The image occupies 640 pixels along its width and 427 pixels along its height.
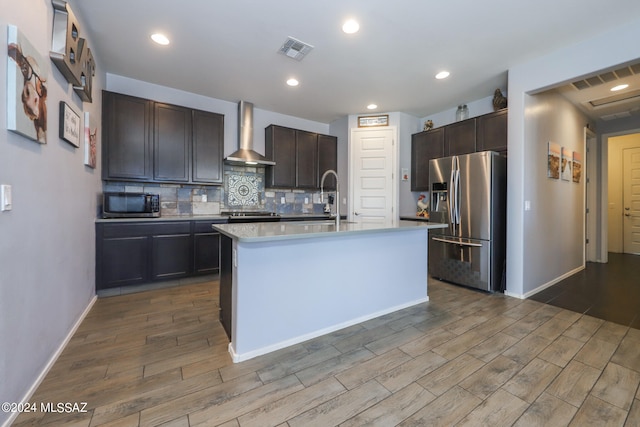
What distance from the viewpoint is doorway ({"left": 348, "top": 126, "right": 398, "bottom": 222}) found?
4.68m

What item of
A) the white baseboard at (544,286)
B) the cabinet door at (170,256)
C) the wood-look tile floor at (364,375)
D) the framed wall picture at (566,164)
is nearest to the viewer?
the wood-look tile floor at (364,375)

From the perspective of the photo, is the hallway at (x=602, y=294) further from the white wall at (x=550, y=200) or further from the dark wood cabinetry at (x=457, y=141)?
the dark wood cabinetry at (x=457, y=141)

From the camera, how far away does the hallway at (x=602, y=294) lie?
268cm

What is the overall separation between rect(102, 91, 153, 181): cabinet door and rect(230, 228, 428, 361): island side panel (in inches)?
95.0

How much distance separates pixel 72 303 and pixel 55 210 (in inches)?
33.5

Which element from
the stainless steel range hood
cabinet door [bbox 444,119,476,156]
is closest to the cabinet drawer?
the stainless steel range hood

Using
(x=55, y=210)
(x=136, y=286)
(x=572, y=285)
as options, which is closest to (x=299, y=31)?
(x=55, y=210)

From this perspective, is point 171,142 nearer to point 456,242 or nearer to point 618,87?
point 456,242

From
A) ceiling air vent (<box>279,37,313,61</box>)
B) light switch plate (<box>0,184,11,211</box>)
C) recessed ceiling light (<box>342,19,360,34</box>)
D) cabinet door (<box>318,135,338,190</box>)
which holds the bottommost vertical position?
light switch plate (<box>0,184,11,211</box>)

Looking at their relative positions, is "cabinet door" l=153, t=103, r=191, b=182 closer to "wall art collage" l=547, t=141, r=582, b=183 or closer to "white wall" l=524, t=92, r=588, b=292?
"white wall" l=524, t=92, r=588, b=292

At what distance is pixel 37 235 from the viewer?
1597 millimetres

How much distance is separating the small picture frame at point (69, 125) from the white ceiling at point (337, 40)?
850mm

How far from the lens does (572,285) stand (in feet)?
11.7

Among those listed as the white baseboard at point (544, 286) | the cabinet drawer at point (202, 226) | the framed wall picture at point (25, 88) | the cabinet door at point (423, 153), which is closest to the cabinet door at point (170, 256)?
the cabinet drawer at point (202, 226)
